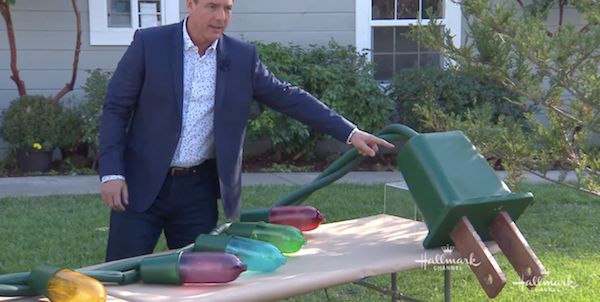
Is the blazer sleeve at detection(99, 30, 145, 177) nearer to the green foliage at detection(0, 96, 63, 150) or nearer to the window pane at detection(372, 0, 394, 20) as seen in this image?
the green foliage at detection(0, 96, 63, 150)

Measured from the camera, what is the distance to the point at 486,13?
332 centimetres

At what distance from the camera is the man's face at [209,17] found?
119 inches

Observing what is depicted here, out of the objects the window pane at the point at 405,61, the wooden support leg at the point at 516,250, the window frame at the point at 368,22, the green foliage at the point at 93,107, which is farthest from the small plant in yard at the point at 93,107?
the wooden support leg at the point at 516,250

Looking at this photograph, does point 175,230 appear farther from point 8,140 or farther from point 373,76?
point 373,76

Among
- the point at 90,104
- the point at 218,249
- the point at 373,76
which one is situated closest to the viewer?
the point at 218,249

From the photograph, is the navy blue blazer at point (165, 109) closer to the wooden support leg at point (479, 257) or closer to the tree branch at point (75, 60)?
the wooden support leg at point (479, 257)

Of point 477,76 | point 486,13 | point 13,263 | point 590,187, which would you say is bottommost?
point 13,263

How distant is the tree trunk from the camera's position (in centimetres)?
882

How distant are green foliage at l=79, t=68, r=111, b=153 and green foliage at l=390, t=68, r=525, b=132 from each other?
10.3ft

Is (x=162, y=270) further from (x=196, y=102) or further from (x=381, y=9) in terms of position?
(x=381, y=9)

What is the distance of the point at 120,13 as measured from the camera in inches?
379

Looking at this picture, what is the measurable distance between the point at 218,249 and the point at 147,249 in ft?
2.69

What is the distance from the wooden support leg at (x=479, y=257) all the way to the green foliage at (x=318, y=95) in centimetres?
626

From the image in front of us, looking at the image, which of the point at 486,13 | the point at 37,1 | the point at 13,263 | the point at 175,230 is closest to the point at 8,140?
the point at 37,1
